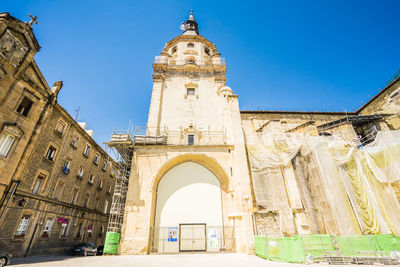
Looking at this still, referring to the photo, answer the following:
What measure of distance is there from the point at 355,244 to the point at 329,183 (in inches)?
157

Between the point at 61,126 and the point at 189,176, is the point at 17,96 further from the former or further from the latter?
the point at 189,176

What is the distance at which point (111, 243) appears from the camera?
510 inches

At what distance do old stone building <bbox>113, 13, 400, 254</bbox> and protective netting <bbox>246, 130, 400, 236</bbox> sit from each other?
0.21ft

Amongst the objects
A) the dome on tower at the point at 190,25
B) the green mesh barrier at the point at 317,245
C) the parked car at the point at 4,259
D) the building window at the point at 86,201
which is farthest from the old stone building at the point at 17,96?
the dome on tower at the point at 190,25

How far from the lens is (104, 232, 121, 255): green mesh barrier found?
12789 mm

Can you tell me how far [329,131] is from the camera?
70.2 feet

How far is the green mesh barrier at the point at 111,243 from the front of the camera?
1279 centimetres

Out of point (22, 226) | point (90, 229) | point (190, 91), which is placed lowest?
point (90, 229)

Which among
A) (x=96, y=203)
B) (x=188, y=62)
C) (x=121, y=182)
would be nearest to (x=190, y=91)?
(x=188, y=62)

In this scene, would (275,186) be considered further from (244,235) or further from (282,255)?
(282,255)

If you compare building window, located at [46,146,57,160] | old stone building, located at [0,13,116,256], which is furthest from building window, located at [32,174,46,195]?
building window, located at [46,146,57,160]

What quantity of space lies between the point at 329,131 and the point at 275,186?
1250 centimetres

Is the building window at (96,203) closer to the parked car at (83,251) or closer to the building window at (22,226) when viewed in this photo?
the parked car at (83,251)

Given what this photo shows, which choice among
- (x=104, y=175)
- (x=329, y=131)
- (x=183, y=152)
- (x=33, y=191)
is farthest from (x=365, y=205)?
(x=104, y=175)
